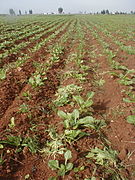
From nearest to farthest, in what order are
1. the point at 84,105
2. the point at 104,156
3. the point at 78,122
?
the point at 104,156
the point at 78,122
the point at 84,105

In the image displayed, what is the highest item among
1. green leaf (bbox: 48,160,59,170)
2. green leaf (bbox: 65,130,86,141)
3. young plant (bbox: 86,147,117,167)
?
green leaf (bbox: 65,130,86,141)

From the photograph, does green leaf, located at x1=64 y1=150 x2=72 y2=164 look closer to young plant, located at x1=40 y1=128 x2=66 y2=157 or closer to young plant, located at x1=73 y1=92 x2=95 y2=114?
young plant, located at x1=40 y1=128 x2=66 y2=157

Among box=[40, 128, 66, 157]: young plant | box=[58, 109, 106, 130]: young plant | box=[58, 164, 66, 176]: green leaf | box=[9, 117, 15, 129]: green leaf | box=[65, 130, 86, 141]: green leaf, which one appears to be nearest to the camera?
box=[58, 164, 66, 176]: green leaf

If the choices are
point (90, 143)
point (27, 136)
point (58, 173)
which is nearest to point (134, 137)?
point (90, 143)

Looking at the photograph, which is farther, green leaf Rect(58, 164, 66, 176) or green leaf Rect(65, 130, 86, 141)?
green leaf Rect(65, 130, 86, 141)

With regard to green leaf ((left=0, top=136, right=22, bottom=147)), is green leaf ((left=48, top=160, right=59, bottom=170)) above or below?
below

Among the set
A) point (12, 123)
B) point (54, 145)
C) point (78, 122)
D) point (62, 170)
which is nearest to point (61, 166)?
point (62, 170)

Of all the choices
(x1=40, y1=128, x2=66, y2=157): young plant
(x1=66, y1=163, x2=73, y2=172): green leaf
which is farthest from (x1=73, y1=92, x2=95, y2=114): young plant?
(x1=66, y1=163, x2=73, y2=172): green leaf

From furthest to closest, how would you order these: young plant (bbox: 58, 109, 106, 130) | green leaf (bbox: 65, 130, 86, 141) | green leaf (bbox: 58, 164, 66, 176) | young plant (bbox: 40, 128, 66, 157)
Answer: young plant (bbox: 58, 109, 106, 130), green leaf (bbox: 65, 130, 86, 141), young plant (bbox: 40, 128, 66, 157), green leaf (bbox: 58, 164, 66, 176)

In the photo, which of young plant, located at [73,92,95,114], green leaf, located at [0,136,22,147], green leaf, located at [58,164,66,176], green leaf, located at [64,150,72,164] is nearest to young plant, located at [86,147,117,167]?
green leaf, located at [64,150,72,164]

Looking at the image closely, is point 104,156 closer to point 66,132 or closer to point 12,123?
point 66,132

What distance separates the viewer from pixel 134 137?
7.41 ft

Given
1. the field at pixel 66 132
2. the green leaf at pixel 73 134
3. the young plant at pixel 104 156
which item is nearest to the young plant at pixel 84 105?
the field at pixel 66 132

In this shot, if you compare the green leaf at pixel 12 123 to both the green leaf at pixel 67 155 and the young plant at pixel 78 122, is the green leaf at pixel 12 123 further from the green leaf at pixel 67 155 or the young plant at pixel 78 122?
the green leaf at pixel 67 155
